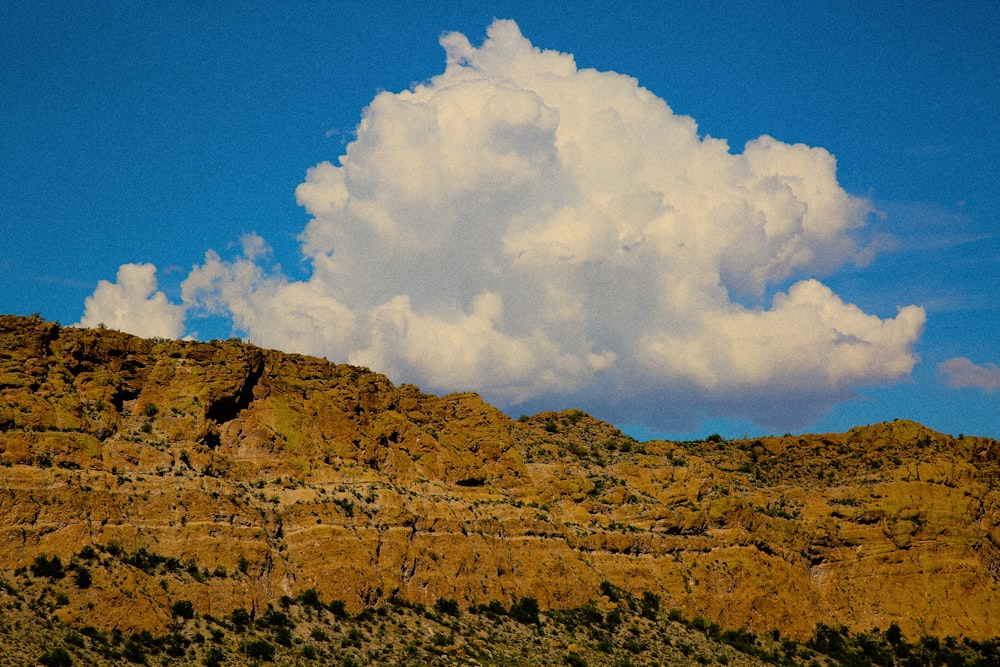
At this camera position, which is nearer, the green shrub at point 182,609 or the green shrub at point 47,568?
the green shrub at point 47,568

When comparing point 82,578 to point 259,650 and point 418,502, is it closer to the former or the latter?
point 259,650

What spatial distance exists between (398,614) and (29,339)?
33.8 meters

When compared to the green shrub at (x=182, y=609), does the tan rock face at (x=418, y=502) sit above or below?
above

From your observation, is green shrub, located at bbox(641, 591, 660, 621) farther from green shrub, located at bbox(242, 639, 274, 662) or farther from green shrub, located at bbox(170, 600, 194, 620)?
green shrub, located at bbox(170, 600, 194, 620)

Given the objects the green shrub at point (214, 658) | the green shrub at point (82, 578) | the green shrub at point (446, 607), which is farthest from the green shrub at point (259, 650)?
the green shrub at point (446, 607)

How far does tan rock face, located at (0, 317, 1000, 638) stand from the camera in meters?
63.0

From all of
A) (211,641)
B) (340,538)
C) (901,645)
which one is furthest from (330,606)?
(901,645)

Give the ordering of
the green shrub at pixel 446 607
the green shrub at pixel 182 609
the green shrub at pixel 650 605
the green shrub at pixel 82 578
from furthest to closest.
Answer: the green shrub at pixel 650 605 → the green shrub at pixel 446 607 → the green shrub at pixel 182 609 → the green shrub at pixel 82 578

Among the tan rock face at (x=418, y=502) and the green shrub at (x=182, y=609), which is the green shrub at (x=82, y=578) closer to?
the tan rock face at (x=418, y=502)

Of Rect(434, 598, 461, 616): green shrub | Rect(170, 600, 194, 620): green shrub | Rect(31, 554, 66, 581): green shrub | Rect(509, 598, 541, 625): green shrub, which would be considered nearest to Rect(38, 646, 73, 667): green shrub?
Rect(31, 554, 66, 581): green shrub

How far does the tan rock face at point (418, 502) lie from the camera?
207ft

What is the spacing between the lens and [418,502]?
3071 inches

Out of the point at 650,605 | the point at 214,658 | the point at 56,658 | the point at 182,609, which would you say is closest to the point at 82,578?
the point at 182,609

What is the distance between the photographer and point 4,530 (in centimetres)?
5684
